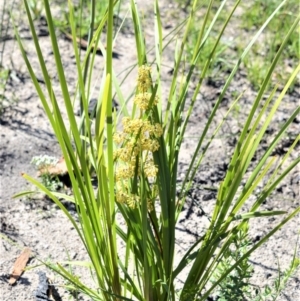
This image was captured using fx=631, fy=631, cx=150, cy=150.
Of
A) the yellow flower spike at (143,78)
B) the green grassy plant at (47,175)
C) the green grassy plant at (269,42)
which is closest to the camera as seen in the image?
the yellow flower spike at (143,78)

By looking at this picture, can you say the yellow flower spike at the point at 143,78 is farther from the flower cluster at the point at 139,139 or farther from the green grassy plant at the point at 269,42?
the green grassy plant at the point at 269,42

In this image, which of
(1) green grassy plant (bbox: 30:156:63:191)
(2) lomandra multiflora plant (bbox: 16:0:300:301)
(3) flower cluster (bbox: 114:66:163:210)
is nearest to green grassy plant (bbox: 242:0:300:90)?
(1) green grassy plant (bbox: 30:156:63:191)

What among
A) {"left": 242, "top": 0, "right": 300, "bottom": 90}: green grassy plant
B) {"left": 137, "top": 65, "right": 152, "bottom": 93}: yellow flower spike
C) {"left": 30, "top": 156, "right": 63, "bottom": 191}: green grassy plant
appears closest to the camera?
{"left": 137, "top": 65, "right": 152, "bottom": 93}: yellow flower spike

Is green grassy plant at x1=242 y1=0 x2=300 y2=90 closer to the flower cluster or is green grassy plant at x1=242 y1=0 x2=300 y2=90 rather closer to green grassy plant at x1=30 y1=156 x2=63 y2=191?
green grassy plant at x1=30 y1=156 x2=63 y2=191

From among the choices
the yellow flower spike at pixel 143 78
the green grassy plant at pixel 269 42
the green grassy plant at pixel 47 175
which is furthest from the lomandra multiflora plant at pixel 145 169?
the green grassy plant at pixel 269 42

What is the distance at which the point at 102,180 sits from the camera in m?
1.49

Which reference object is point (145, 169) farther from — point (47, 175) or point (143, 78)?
point (47, 175)

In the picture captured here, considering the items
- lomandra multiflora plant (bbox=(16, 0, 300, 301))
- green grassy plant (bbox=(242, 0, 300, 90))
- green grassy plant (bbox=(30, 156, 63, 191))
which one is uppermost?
green grassy plant (bbox=(242, 0, 300, 90))

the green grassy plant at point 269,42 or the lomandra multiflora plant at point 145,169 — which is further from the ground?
the green grassy plant at point 269,42

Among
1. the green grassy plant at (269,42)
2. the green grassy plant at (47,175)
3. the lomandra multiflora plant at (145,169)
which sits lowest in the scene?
the lomandra multiflora plant at (145,169)

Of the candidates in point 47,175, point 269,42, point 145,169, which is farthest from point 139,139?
point 269,42

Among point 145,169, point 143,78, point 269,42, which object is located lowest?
point 145,169

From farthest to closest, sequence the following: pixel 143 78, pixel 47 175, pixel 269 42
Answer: pixel 269 42 < pixel 47 175 < pixel 143 78

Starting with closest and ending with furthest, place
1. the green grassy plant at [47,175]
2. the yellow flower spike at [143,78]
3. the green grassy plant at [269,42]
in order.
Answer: the yellow flower spike at [143,78], the green grassy plant at [47,175], the green grassy plant at [269,42]
